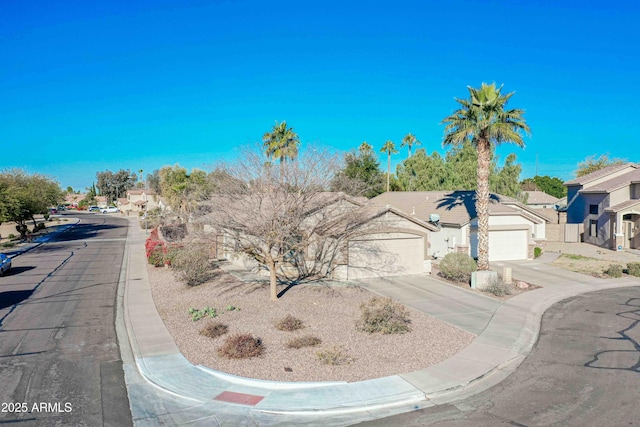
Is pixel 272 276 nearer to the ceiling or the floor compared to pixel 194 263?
nearer to the floor

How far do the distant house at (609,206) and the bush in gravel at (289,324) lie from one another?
96.1ft

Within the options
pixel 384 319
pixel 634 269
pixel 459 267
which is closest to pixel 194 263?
pixel 384 319

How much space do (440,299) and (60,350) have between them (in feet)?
45.8

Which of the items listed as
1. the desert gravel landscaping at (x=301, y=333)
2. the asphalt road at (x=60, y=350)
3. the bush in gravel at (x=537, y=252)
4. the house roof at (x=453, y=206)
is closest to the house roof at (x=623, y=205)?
the house roof at (x=453, y=206)

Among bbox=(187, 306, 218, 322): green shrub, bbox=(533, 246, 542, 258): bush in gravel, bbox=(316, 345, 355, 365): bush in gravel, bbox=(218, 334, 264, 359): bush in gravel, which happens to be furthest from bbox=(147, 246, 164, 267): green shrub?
bbox=(533, 246, 542, 258): bush in gravel

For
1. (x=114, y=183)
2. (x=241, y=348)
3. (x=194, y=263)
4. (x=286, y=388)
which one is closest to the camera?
(x=286, y=388)

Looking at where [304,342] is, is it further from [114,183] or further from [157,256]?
[114,183]

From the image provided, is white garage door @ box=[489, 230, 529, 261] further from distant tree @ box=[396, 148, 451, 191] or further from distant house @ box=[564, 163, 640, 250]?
distant tree @ box=[396, 148, 451, 191]

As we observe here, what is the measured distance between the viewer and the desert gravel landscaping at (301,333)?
1122cm

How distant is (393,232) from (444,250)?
294 inches

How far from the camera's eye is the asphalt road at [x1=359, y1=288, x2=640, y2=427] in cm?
873

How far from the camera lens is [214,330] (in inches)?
546

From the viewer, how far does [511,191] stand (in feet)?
157

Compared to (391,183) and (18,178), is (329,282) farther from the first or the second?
(18,178)
